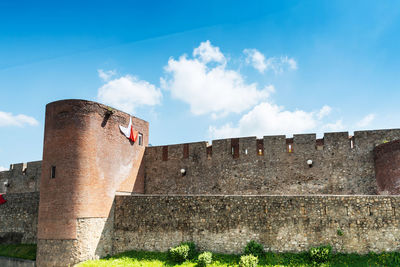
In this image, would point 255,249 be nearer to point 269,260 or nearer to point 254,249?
point 254,249

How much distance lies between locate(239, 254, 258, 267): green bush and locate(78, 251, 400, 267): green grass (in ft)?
1.12

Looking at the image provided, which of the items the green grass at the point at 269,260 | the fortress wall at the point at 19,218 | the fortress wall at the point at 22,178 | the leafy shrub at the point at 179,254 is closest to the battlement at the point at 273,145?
the green grass at the point at 269,260

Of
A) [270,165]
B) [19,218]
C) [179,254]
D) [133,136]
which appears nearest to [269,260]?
[179,254]

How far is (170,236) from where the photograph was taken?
52.8ft

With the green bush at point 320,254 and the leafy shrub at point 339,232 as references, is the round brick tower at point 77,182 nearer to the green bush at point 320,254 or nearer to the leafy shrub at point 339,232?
the green bush at point 320,254

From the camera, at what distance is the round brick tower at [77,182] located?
16016mm

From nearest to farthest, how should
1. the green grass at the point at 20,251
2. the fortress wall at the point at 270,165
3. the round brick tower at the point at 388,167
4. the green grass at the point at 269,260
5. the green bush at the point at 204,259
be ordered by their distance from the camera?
→ the green grass at the point at 269,260, the green bush at the point at 204,259, the round brick tower at the point at 388,167, the green grass at the point at 20,251, the fortress wall at the point at 270,165

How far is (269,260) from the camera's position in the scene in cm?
1383

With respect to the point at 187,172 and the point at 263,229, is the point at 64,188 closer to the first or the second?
the point at 187,172

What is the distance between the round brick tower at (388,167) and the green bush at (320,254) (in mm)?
5519

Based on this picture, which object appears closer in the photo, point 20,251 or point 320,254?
point 320,254

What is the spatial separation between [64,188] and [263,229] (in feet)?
30.6

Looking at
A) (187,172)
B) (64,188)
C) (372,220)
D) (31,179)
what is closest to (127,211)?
(64,188)

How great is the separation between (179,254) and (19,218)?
423 inches
